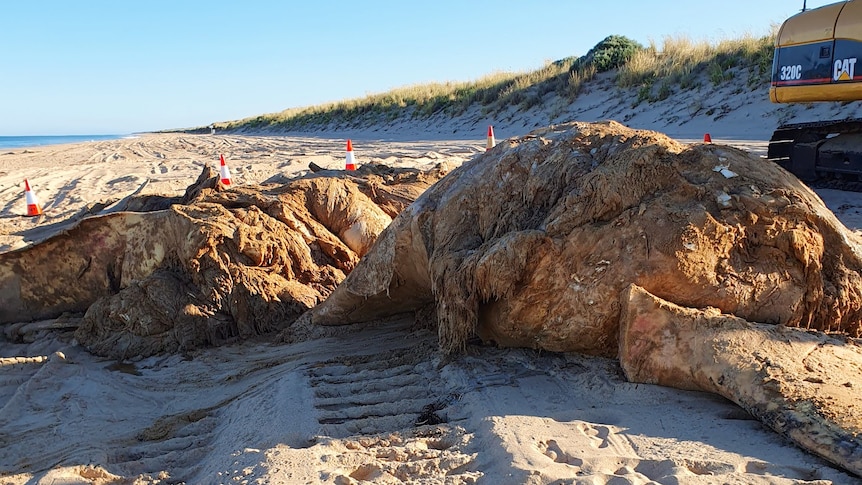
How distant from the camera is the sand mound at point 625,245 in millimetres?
2975

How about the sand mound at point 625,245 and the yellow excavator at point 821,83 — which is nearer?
the sand mound at point 625,245

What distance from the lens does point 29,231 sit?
292 inches

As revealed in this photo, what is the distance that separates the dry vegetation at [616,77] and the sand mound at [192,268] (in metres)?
11.5

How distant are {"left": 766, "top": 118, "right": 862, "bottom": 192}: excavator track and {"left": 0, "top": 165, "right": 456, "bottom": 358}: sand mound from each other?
19.8 ft

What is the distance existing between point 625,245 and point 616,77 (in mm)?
15972

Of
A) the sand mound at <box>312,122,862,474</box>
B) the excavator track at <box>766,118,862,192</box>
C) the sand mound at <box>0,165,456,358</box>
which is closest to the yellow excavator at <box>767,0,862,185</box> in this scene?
the excavator track at <box>766,118,862,192</box>

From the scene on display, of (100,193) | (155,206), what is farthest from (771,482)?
(100,193)

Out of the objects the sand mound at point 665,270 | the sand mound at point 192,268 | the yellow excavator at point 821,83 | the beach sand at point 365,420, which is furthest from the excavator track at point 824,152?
the beach sand at point 365,420

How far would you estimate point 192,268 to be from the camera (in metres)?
4.71

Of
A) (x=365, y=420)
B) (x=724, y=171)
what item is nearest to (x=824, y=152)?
(x=724, y=171)

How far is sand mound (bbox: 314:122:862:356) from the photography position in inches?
117

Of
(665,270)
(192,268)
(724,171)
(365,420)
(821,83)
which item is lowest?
(365,420)

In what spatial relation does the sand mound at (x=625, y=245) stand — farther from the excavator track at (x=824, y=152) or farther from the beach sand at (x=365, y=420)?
the excavator track at (x=824, y=152)

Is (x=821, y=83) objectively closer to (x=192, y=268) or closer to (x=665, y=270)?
(x=665, y=270)
